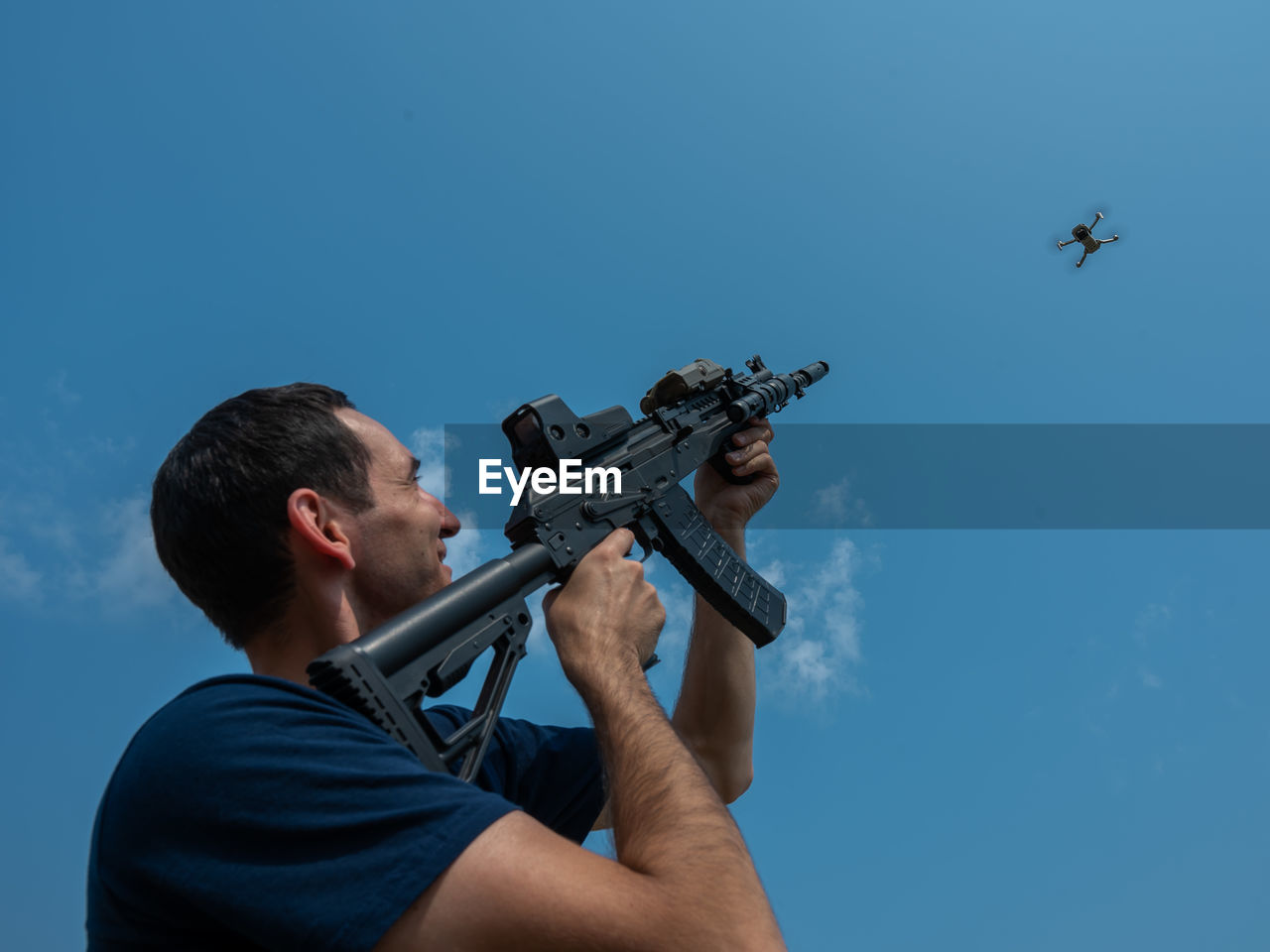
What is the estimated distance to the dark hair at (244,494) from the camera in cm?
298

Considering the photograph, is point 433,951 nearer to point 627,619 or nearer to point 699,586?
point 627,619

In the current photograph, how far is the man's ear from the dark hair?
42 mm

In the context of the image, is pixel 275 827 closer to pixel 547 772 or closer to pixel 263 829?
pixel 263 829

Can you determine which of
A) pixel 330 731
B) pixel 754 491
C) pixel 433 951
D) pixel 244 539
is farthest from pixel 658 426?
pixel 433 951

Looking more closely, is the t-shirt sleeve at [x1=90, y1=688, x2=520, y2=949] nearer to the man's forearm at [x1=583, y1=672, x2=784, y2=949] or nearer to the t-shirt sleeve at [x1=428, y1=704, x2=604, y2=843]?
the man's forearm at [x1=583, y1=672, x2=784, y2=949]

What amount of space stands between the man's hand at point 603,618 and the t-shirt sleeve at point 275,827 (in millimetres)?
854

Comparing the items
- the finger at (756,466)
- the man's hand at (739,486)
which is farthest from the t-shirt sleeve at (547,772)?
the finger at (756,466)

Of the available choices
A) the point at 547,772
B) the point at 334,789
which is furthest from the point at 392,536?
the point at 547,772

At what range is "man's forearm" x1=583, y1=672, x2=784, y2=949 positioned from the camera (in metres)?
2.18

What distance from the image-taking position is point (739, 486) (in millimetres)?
5547

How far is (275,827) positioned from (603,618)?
56.2 inches

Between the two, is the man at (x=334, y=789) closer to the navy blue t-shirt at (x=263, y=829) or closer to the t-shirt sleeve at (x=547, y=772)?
the navy blue t-shirt at (x=263, y=829)

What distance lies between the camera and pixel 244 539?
298cm

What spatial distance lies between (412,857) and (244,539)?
1.44m
